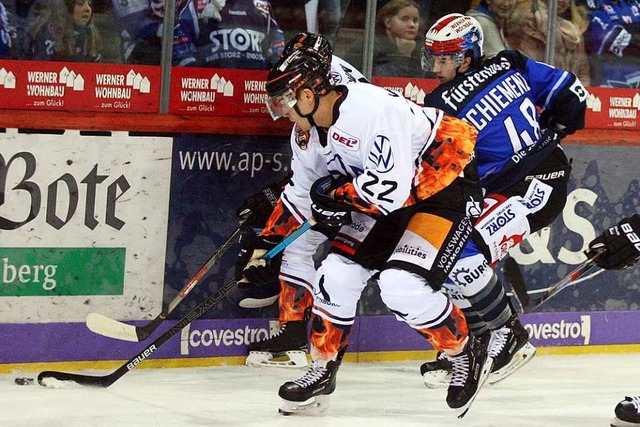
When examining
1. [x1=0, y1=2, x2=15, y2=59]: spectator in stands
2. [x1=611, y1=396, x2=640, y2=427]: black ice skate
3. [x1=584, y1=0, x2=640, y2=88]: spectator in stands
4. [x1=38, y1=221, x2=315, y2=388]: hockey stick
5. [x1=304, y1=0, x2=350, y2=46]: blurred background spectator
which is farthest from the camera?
[x1=584, y1=0, x2=640, y2=88]: spectator in stands

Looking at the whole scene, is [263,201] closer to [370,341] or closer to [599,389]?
[370,341]

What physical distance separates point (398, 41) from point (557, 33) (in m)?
0.75

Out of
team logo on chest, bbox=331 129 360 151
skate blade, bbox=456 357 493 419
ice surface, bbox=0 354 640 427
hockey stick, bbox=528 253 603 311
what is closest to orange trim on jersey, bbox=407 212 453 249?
team logo on chest, bbox=331 129 360 151

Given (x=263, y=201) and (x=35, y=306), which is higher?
(x=263, y=201)

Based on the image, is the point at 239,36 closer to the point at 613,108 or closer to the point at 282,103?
the point at 282,103

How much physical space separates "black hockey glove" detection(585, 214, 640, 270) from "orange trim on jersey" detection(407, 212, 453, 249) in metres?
0.86

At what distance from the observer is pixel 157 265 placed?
4.85m

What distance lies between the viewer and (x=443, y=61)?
4.86 m

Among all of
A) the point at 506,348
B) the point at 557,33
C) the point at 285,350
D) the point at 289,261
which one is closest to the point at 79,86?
the point at 289,261

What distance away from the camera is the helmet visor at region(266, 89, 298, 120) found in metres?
4.02

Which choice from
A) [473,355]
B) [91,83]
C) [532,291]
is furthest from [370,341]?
[91,83]

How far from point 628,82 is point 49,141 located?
8.31ft

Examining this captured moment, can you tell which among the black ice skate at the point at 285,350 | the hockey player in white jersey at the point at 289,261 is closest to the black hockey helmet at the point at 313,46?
the hockey player in white jersey at the point at 289,261

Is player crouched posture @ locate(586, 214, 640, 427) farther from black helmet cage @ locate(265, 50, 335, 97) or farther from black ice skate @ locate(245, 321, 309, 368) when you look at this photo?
black helmet cage @ locate(265, 50, 335, 97)
